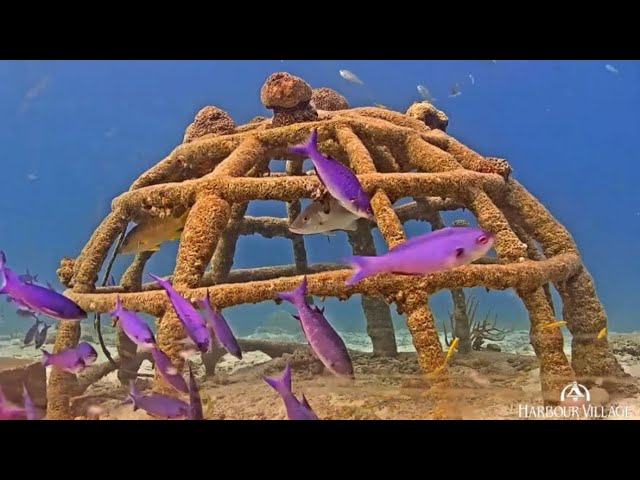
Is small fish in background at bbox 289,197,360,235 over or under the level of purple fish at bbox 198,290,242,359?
over

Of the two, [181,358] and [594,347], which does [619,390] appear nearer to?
[594,347]

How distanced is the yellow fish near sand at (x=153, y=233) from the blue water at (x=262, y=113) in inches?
1726

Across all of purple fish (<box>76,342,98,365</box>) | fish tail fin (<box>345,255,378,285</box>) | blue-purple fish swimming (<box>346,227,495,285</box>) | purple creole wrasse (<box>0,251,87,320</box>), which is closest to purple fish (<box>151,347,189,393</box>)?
purple creole wrasse (<box>0,251,87,320</box>)

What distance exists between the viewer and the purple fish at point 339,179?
2.84 meters

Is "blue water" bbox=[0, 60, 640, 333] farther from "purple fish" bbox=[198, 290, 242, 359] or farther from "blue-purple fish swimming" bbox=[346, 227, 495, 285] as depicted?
"blue-purple fish swimming" bbox=[346, 227, 495, 285]

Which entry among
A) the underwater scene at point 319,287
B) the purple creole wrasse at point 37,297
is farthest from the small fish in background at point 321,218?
the purple creole wrasse at point 37,297

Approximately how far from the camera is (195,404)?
9.88ft

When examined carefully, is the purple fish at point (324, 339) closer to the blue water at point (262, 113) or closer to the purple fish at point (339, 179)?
the purple fish at point (339, 179)

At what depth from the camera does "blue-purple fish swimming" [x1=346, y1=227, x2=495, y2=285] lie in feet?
7.77

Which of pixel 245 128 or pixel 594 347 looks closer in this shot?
pixel 594 347

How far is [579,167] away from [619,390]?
7292 centimetres
